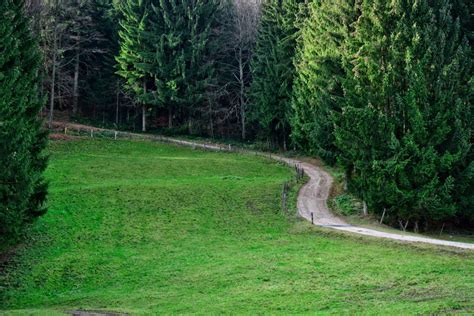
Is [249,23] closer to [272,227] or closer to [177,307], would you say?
[272,227]

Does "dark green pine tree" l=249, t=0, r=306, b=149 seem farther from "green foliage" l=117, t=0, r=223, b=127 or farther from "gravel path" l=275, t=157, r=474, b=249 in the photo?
"gravel path" l=275, t=157, r=474, b=249

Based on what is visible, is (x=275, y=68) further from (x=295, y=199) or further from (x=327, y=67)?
(x=295, y=199)

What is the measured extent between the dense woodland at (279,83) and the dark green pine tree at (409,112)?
73 mm

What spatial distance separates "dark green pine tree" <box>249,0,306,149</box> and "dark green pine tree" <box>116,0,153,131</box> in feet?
42.8

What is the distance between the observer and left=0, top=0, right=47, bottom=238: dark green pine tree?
22.5m

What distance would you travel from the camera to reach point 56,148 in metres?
47.6

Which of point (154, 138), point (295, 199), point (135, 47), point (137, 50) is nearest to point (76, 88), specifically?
point (135, 47)

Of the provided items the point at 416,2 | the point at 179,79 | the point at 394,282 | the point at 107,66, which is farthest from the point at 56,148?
the point at 394,282

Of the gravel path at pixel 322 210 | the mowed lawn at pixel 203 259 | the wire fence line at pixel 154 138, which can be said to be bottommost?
the mowed lawn at pixel 203 259

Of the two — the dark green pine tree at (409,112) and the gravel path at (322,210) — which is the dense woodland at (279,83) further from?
the gravel path at (322,210)

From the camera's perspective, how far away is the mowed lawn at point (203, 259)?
1723 cm

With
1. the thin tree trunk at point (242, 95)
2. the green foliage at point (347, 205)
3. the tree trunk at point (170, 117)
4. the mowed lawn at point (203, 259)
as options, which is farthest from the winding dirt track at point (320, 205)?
the tree trunk at point (170, 117)

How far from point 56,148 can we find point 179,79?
17447 mm

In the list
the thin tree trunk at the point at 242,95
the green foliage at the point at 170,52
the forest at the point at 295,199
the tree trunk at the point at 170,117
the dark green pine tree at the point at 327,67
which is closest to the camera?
the forest at the point at 295,199
